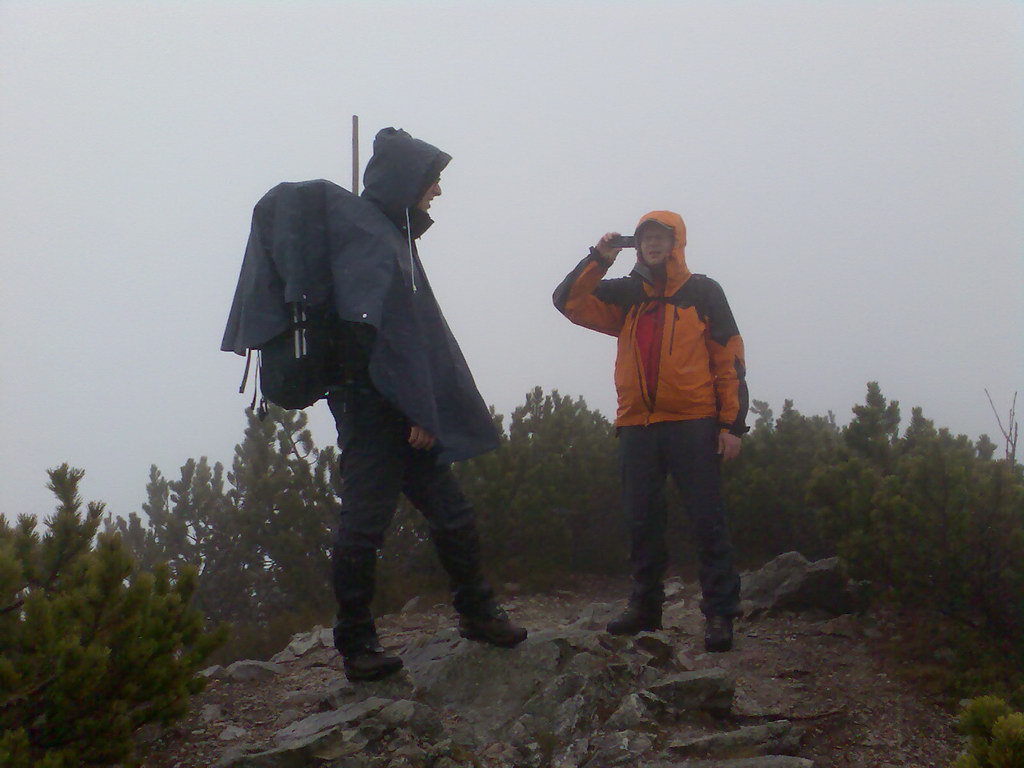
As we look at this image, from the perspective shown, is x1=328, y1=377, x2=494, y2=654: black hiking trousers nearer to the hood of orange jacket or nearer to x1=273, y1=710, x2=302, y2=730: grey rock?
x1=273, y1=710, x2=302, y2=730: grey rock

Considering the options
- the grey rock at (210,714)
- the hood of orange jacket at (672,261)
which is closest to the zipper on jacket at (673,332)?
the hood of orange jacket at (672,261)

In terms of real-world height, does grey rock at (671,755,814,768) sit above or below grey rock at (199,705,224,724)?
below

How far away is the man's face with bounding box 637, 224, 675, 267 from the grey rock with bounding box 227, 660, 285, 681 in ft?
9.11

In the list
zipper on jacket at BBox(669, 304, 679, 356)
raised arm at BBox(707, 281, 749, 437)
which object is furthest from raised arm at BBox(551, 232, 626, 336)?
raised arm at BBox(707, 281, 749, 437)

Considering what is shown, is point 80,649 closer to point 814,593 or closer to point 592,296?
point 592,296

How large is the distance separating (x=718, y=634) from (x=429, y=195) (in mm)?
2438

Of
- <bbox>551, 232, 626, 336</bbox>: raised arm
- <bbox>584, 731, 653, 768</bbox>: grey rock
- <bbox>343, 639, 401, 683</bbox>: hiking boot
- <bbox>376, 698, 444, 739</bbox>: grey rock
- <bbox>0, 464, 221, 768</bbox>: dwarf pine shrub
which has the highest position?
<bbox>551, 232, 626, 336</bbox>: raised arm

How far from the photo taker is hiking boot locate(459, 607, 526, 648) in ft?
11.8

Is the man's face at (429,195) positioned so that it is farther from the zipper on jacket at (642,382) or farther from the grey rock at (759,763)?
the grey rock at (759,763)

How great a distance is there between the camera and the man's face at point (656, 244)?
435 cm

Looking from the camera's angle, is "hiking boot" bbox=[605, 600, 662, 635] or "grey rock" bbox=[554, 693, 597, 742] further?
"hiking boot" bbox=[605, 600, 662, 635]

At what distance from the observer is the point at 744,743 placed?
3.20 m

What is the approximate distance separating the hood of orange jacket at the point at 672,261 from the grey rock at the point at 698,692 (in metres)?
1.83

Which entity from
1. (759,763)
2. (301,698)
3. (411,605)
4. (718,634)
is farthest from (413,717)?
(411,605)
